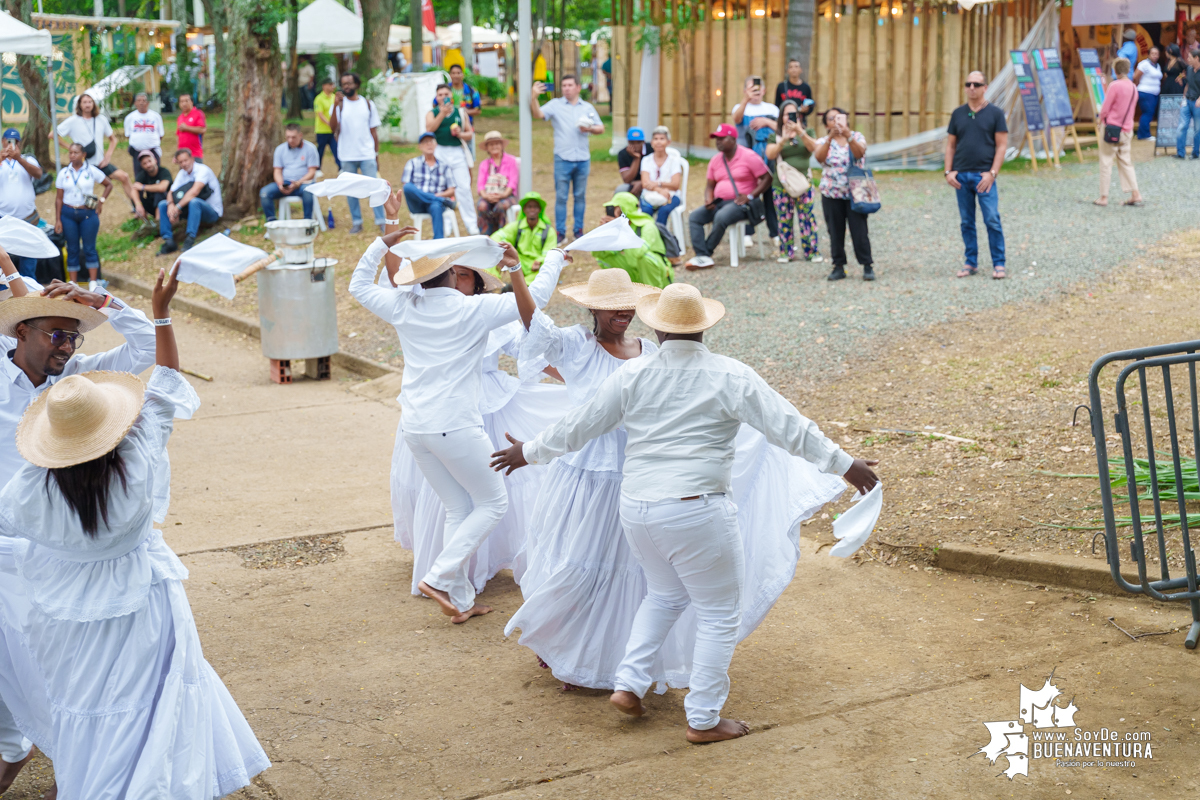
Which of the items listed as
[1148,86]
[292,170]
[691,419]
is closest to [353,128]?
[292,170]

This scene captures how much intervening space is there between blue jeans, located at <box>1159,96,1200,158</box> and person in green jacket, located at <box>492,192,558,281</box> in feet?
44.3

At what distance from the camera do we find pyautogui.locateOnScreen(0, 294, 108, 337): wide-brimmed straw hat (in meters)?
3.76

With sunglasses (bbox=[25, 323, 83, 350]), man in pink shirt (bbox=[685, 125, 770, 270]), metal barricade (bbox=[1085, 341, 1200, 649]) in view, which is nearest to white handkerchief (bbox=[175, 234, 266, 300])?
sunglasses (bbox=[25, 323, 83, 350])

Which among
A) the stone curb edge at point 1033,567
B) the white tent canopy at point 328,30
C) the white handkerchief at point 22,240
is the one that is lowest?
the stone curb edge at point 1033,567

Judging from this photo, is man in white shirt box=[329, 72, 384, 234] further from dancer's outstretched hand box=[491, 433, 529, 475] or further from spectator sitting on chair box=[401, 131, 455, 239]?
dancer's outstretched hand box=[491, 433, 529, 475]

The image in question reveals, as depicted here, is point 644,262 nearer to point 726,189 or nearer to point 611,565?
point 611,565

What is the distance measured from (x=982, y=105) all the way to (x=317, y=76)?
86.3 feet

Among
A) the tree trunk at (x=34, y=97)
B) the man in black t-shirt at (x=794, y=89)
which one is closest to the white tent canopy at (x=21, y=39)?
the tree trunk at (x=34, y=97)

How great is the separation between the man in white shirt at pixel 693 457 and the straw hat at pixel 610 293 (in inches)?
19.2

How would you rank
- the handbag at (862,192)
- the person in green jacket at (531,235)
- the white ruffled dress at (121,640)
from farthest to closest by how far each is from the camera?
the handbag at (862,192) < the person in green jacket at (531,235) < the white ruffled dress at (121,640)

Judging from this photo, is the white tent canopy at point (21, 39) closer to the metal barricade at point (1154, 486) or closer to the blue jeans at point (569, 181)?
the blue jeans at point (569, 181)

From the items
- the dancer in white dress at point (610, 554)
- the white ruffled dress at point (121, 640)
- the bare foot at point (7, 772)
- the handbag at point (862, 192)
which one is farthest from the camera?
the handbag at point (862, 192)

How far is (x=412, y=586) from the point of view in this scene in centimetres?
604

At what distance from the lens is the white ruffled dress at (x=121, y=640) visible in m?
3.50
